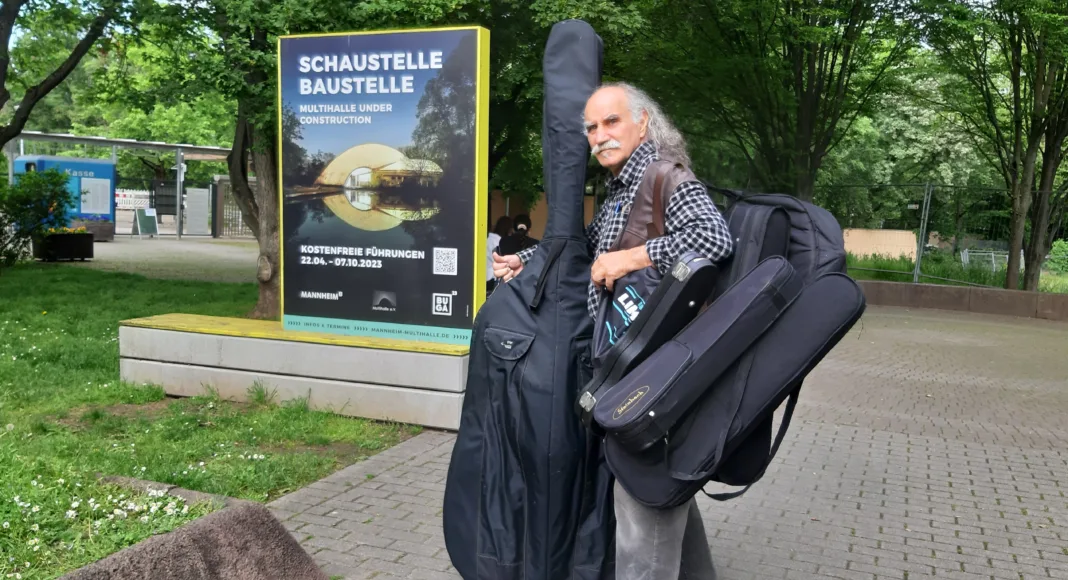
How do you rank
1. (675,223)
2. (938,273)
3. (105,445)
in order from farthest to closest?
1. (938,273)
2. (105,445)
3. (675,223)

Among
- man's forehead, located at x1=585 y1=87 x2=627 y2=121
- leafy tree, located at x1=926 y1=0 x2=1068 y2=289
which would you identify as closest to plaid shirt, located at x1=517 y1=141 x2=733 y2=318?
man's forehead, located at x1=585 y1=87 x2=627 y2=121

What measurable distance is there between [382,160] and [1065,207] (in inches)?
690

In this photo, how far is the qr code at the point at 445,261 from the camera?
20.7 feet

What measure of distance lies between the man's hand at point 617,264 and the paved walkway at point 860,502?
5.99ft

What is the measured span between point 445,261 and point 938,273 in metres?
14.7

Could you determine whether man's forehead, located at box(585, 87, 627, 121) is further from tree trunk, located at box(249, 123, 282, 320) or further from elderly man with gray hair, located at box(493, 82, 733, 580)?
tree trunk, located at box(249, 123, 282, 320)

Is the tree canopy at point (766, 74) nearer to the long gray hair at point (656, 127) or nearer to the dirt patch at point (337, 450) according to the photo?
the dirt patch at point (337, 450)

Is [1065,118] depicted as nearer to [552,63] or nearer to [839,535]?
[839,535]

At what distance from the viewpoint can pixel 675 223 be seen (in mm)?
2486

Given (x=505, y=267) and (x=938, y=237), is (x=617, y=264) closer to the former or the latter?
(x=505, y=267)

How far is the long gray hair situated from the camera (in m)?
2.70

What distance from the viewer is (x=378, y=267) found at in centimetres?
654

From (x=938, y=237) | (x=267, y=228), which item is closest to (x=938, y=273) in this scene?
(x=938, y=237)


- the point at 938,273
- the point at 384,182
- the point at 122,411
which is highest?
the point at 384,182
